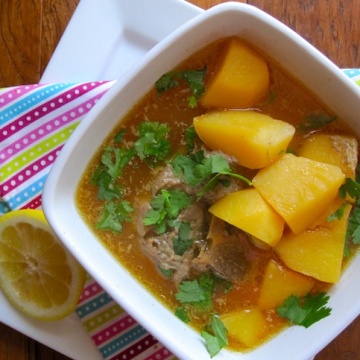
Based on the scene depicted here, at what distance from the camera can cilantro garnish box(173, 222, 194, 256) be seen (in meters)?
1.78

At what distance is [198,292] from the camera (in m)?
1.79

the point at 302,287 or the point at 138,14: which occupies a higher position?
the point at 138,14

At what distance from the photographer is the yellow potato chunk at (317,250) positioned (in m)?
1.70

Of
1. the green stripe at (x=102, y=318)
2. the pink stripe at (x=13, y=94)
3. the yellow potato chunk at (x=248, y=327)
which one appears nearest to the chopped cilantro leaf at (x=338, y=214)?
the yellow potato chunk at (x=248, y=327)

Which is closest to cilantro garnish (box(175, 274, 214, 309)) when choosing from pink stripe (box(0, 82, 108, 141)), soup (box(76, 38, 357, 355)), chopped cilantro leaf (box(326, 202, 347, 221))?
soup (box(76, 38, 357, 355))

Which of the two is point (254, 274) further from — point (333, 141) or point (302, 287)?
point (333, 141)

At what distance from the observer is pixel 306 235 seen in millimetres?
1706

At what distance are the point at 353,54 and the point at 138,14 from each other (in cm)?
64

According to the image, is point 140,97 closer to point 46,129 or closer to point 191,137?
point 191,137

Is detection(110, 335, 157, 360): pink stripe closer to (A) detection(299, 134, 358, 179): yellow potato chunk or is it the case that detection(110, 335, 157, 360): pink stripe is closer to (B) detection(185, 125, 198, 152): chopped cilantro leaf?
(B) detection(185, 125, 198, 152): chopped cilantro leaf

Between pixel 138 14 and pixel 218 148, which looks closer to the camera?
pixel 218 148

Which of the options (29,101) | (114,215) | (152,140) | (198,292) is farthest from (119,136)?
(198,292)

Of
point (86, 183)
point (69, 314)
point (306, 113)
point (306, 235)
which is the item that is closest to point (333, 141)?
point (306, 113)

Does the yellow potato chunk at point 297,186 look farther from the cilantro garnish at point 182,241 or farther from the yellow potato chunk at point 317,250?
the cilantro garnish at point 182,241
